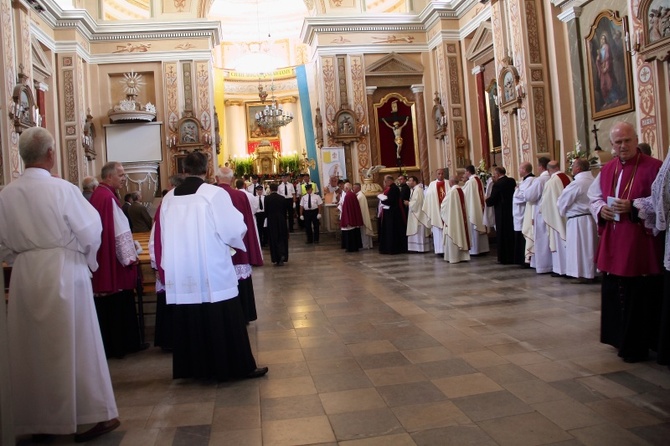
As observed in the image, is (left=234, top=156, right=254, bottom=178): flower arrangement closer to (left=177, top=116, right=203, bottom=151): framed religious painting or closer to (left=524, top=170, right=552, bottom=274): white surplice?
(left=177, top=116, right=203, bottom=151): framed religious painting

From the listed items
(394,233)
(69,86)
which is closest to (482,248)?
(394,233)

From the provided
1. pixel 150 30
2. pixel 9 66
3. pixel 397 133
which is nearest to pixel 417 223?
pixel 397 133

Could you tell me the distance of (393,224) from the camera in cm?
1250

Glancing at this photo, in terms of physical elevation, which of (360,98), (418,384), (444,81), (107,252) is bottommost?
(418,384)

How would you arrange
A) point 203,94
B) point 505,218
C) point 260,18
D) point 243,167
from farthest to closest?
point 260,18 < point 243,167 < point 203,94 < point 505,218

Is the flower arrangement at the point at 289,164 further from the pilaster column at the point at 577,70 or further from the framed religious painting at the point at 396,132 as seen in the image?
the pilaster column at the point at 577,70

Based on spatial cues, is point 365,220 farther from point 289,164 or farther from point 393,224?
point 289,164

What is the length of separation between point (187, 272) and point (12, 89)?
9.72 metres

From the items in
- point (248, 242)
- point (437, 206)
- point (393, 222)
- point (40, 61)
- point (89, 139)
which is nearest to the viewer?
point (248, 242)

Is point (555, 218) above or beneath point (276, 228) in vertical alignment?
beneath

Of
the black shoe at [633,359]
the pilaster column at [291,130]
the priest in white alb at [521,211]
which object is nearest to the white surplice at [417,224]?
the priest in white alb at [521,211]

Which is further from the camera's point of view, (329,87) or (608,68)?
(329,87)

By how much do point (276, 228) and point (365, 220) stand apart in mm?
2602

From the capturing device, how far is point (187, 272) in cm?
418
